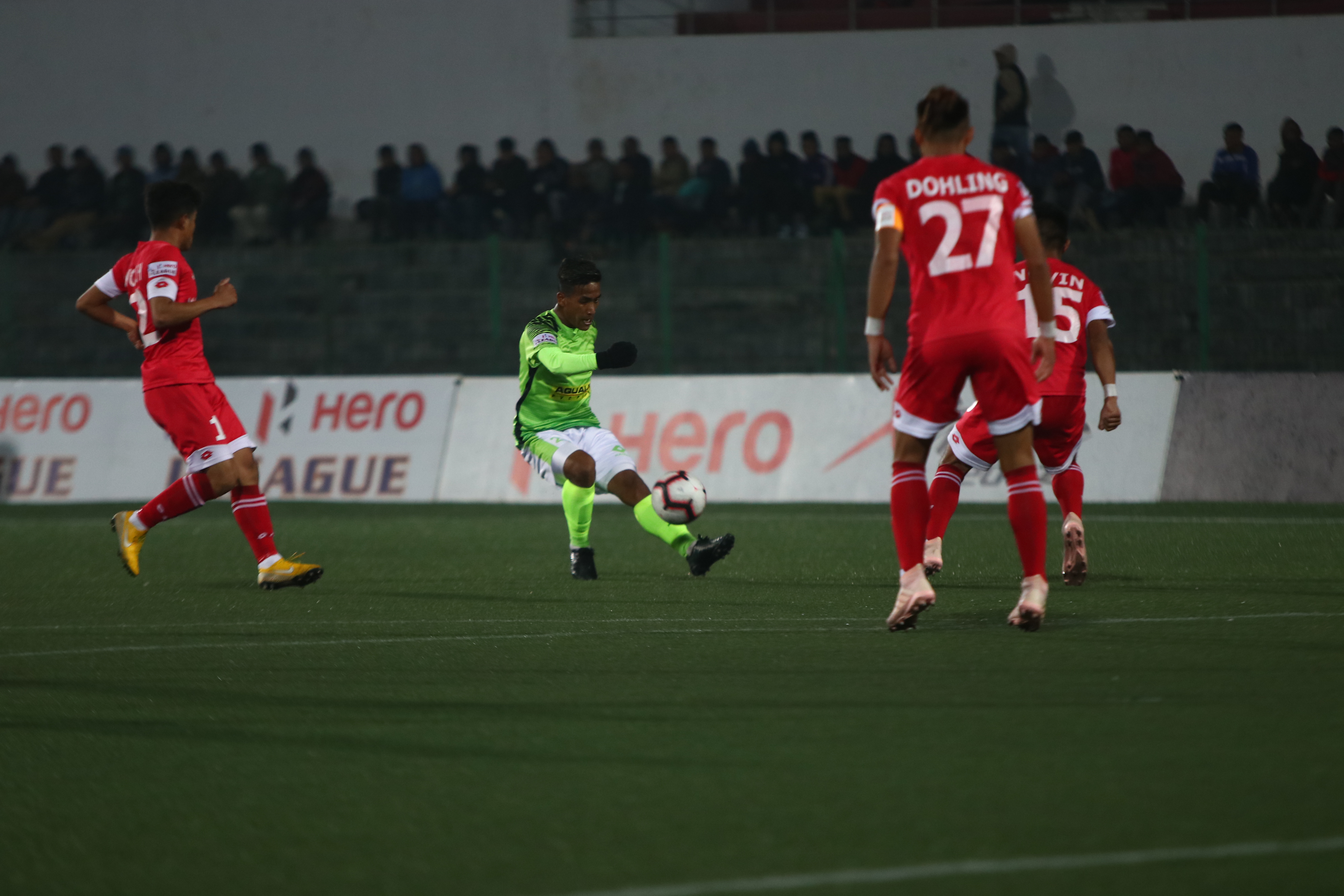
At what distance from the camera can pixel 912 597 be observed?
666 cm

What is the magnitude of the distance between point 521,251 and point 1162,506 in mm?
8377

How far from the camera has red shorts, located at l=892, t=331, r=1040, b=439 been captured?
21.6 ft

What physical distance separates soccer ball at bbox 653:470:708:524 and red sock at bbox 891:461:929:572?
2320 mm

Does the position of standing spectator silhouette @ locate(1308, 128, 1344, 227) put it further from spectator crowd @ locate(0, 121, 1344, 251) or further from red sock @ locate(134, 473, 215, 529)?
red sock @ locate(134, 473, 215, 529)

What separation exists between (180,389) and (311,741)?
4601 millimetres

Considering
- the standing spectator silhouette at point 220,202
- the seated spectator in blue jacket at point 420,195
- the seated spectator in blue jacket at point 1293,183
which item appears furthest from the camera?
the standing spectator silhouette at point 220,202

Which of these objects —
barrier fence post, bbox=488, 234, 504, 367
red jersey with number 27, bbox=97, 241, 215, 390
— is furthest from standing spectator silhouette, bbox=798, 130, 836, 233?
red jersey with number 27, bbox=97, 241, 215, 390

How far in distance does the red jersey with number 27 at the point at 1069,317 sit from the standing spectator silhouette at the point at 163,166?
15.4 m

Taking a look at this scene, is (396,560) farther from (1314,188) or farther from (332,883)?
(1314,188)

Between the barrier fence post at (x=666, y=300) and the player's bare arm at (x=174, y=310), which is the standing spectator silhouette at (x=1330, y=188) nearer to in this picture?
the barrier fence post at (x=666, y=300)

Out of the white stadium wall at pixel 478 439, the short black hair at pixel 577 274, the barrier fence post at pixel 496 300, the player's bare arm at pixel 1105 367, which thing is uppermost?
the short black hair at pixel 577 274

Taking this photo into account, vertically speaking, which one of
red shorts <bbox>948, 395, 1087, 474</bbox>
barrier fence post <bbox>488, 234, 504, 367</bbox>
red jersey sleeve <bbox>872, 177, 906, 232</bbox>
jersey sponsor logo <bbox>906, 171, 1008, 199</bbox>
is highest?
jersey sponsor logo <bbox>906, 171, 1008, 199</bbox>

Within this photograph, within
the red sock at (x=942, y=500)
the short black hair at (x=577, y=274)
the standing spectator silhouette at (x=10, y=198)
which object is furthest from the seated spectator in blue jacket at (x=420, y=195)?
the red sock at (x=942, y=500)

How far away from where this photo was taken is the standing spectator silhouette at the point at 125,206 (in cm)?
2144
